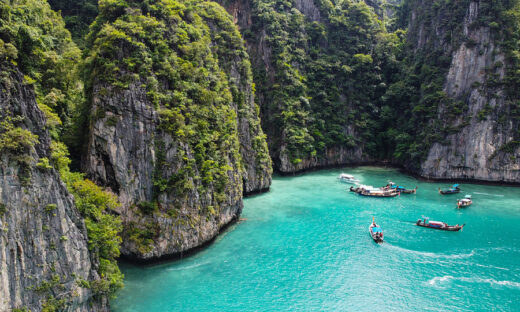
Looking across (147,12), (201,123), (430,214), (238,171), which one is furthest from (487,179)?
(147,12)

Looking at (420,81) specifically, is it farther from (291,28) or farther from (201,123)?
(201,123)

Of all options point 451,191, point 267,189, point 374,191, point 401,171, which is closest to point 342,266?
point 374,191

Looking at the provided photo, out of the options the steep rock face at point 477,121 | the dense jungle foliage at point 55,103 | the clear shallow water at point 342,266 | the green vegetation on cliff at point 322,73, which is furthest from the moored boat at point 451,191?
the dense jungle foliage at point 55,103

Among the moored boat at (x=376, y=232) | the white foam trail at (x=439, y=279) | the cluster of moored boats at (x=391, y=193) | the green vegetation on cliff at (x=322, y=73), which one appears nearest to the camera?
the white foam trail at (x=439, y=279)

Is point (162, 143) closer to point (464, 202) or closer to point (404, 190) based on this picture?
point (404, 190)

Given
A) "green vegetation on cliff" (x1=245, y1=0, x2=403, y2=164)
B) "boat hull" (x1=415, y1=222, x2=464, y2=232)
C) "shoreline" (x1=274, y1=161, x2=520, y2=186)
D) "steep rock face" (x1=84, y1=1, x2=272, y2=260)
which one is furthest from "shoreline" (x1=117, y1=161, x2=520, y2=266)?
"boat hull" (x1=415, y1=222, x2=464, y2=232)

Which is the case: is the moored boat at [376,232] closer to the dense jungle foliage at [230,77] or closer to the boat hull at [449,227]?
the boat hull at [449,227]
